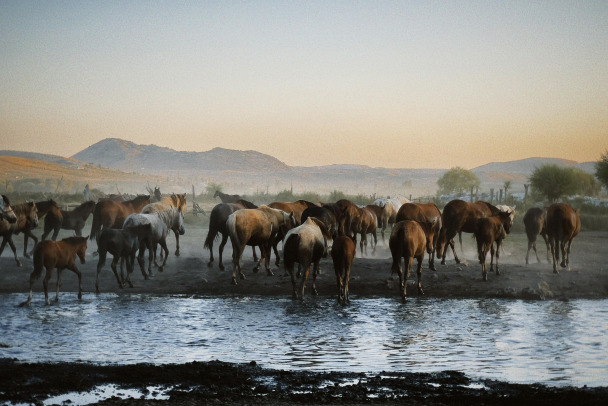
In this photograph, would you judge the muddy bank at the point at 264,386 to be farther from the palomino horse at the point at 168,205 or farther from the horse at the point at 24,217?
the palomino horse at the point at 168,205

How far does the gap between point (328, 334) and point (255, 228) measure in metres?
6.34

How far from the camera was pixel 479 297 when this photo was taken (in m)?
17.9

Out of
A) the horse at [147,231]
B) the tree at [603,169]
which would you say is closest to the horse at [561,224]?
the horse at [147,231]

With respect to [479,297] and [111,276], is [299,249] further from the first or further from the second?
[111,276]

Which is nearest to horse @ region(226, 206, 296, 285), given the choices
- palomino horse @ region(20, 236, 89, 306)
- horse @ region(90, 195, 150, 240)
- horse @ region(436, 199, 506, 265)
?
palomino horse @ region(20, 236, 89, 306)

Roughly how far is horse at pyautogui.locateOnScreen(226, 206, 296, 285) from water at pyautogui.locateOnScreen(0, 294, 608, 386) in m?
1.72

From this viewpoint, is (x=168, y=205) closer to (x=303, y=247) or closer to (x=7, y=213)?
(x=7, y=213)

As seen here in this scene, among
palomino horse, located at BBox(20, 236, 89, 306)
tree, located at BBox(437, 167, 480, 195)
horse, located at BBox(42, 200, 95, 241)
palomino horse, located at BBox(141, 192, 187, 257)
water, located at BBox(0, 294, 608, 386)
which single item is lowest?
water, located at BBox(0, 294, 608, 386)

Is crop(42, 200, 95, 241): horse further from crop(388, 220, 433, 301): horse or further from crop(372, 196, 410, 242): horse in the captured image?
crop(388, 220, 433, 301): horse

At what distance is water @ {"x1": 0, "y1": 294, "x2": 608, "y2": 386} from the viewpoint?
440 inches

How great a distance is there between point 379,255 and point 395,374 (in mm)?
14971

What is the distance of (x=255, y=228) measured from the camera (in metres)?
19.2

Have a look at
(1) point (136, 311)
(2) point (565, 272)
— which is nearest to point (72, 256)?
(1) point (136, 311)

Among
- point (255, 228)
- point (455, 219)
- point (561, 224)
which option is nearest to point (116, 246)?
point (255, 228)
